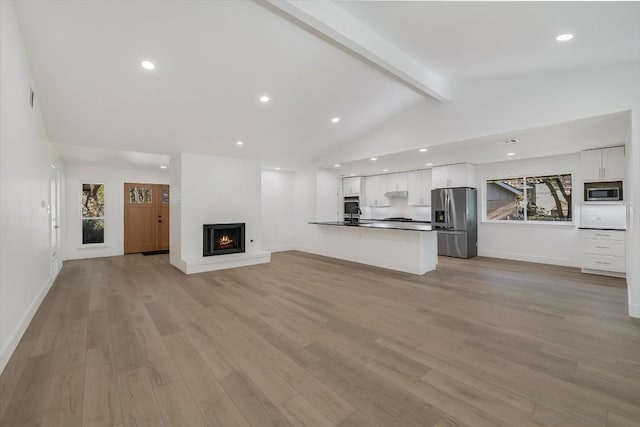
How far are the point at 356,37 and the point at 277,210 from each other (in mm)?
5976

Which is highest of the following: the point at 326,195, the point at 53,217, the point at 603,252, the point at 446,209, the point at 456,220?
the point at 326,195

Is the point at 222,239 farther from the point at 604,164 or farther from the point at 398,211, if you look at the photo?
the point at 604,164

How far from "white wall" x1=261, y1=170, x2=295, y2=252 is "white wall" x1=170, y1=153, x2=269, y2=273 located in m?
1.34

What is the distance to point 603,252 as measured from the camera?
5.20 m

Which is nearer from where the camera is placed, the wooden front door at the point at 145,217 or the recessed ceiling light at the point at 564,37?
the recessed ceiling light at the point at 564,37

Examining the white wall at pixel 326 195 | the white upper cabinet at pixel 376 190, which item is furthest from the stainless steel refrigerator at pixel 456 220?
the white wall at pixel 326 195

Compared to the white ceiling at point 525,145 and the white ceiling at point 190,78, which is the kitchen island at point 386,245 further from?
the white ceiling at point 190,78

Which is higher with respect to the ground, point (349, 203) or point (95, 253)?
point (349, 203)

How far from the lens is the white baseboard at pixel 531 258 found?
5.98 metres

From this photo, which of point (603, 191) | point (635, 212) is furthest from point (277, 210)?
point (603, 191)

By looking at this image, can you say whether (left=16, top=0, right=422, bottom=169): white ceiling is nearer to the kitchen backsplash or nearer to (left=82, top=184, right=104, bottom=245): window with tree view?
(left=82, top=184, right=104, bottom=245): window with tree view

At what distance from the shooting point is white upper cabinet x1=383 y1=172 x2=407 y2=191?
848cm

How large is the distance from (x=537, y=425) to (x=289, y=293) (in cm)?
309

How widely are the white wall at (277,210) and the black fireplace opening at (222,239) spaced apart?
1.73 metres
